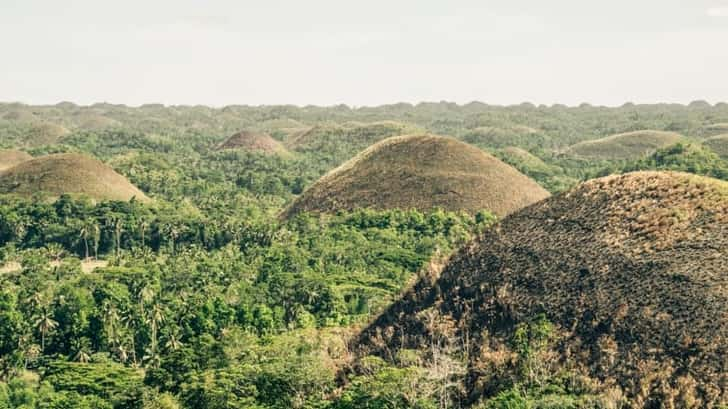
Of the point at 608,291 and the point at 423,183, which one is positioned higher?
the point at 608,291

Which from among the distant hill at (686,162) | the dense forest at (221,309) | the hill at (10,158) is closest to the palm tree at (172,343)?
the dense forest at (221,309)

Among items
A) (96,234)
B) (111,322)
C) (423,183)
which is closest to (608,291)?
(111,322)

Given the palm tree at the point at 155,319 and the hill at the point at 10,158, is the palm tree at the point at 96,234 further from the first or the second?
the hill at the point at 10,158

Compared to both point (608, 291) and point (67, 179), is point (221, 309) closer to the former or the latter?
point (608, 291)

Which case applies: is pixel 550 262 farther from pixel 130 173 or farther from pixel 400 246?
pixel 130 173

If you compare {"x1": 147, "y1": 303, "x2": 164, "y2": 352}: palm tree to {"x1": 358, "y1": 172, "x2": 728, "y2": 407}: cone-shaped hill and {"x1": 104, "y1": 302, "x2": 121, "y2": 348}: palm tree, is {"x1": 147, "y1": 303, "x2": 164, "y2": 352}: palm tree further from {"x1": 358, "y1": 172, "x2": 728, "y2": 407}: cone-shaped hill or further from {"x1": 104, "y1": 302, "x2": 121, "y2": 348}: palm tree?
{"x1": 358, "y1": 172, "x2": 728, "y2": 407}: cone-shaped hill

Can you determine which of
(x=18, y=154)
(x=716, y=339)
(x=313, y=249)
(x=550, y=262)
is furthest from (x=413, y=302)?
(x=18, y=154)
